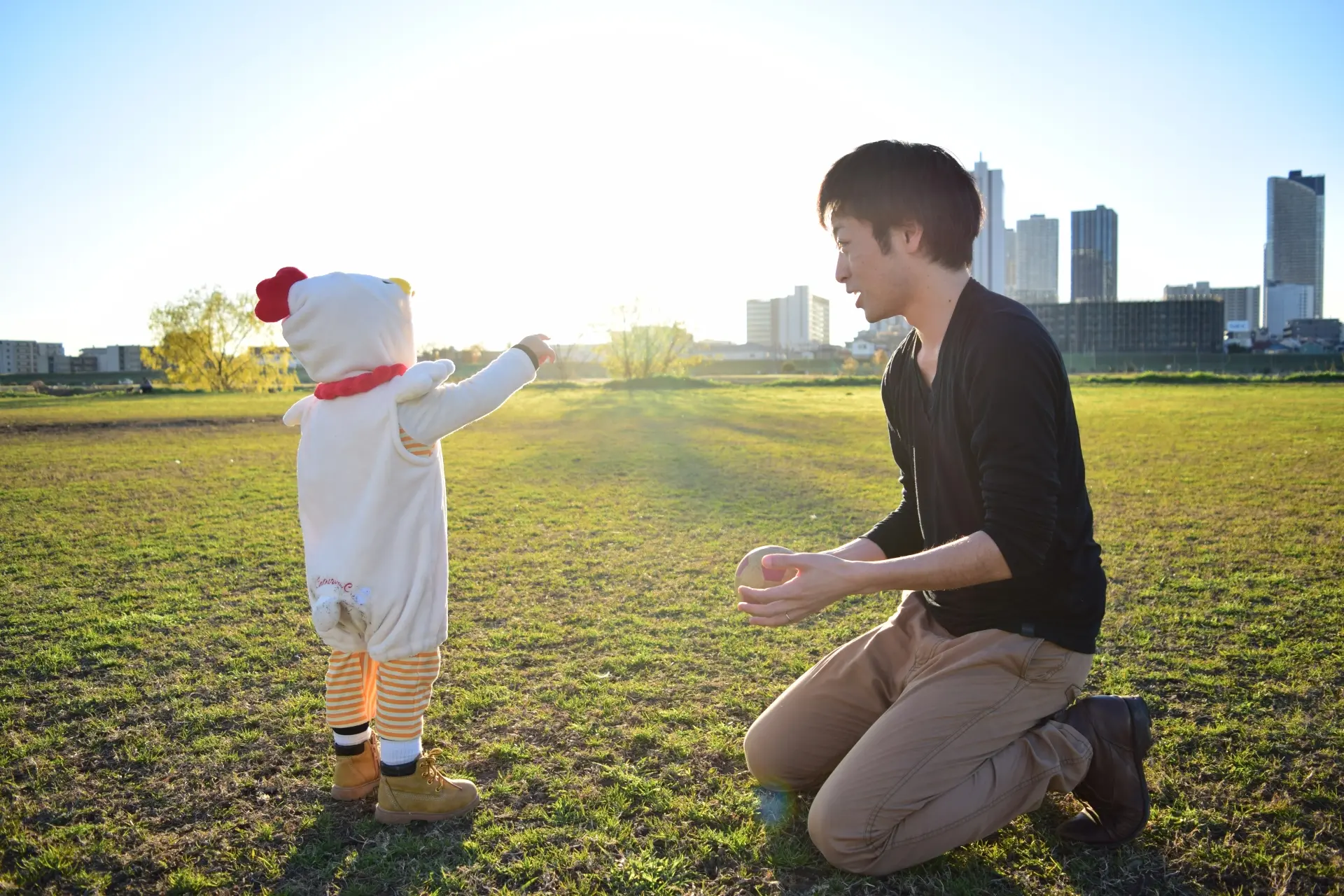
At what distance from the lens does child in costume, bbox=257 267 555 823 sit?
2656mm

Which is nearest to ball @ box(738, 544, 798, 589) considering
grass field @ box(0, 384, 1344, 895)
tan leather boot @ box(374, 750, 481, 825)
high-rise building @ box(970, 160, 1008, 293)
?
grass field @ box(0, 384, 1344, 895)

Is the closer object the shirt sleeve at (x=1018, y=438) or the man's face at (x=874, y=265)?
the shirt sleeve at (x=1018, y=438)

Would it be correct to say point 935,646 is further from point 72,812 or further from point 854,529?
point 854,529

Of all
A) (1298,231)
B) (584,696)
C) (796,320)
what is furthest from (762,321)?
(584,696)

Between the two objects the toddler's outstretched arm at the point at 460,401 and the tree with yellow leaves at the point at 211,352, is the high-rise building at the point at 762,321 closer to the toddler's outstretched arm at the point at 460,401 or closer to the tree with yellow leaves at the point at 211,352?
the tree with yellow leaves at the point at 211,352

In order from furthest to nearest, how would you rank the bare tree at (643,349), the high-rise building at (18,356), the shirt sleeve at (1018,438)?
1. the high-rise building at (18,356)
2. the bare tree at (643,349)
3. the shirt sleeve at (1018,438)

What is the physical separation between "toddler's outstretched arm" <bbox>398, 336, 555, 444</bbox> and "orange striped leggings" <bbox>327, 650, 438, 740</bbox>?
72 centimetres

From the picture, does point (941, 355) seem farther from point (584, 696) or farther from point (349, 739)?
point (349, 739)

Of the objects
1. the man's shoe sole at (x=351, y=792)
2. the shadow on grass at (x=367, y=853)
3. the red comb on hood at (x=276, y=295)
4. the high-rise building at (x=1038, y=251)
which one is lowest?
the shadow on grass at (x=367, y=853)

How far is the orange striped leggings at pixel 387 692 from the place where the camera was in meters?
2.68

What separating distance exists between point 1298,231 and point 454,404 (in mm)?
246697

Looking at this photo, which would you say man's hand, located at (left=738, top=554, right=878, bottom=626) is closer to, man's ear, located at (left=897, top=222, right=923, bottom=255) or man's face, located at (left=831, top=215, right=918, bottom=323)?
man's face, located at (left=831, top=215, right=918, bottom=323)

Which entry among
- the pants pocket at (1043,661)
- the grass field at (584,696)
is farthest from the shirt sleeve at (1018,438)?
the grass field at (584,696)

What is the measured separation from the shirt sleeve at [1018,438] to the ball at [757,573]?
0.64 m
